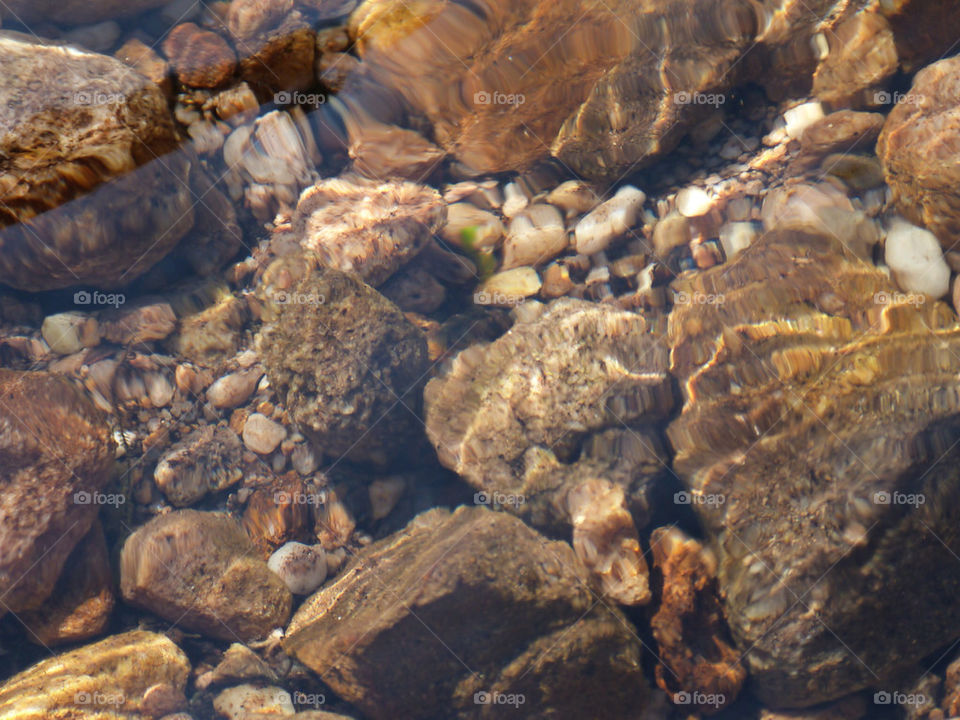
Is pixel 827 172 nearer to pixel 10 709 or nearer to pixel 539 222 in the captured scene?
pixel 539 222

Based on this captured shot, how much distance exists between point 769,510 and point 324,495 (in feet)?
11.5

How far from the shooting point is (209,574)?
4520 millimetres

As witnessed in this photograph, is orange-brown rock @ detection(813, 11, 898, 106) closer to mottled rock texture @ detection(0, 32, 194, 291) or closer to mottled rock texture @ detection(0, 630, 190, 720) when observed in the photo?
mottled rock texture @ detection(0, 32, 194, 291)

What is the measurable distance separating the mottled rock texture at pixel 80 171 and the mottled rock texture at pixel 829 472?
15.9 ft

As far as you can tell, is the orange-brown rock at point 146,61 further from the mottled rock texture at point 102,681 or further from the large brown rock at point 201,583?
the mottled rock texture at point 102,681

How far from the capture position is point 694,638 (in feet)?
13.2

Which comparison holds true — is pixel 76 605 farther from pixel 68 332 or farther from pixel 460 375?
pixel 460 375

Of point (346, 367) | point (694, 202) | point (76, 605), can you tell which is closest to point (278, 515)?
point (346, 367)

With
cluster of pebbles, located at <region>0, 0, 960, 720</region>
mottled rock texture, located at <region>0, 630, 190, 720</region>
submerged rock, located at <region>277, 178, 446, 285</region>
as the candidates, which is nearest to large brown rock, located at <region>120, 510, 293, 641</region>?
cluster of pebbles, located at <region>0, 0, 960, 720</region>

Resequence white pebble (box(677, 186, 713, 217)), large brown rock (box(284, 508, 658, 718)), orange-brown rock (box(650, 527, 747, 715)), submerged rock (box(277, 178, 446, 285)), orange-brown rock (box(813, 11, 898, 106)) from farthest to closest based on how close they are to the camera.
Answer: submerged rock (box(277, 178, 446, 285)) < white pebble (box(677, 186, 713, 217)) < orange-brown rock (box(813, 11, 898, 106)) < orange-brown rock (box(650, 527, 747, 715)) < large brown rock (box(284, 508, 658, 718))

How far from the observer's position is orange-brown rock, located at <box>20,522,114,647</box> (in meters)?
4.36

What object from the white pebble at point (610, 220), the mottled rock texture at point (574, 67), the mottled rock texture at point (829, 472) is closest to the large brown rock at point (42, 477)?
the mottled rock texture at point (574, 67)

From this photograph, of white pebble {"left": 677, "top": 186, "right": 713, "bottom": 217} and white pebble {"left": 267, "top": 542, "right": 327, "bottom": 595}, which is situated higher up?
white pebble {"left": 677, "top": 186, "right": 713, "bottom": 217}

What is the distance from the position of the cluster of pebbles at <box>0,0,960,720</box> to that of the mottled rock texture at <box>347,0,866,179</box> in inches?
1.5
